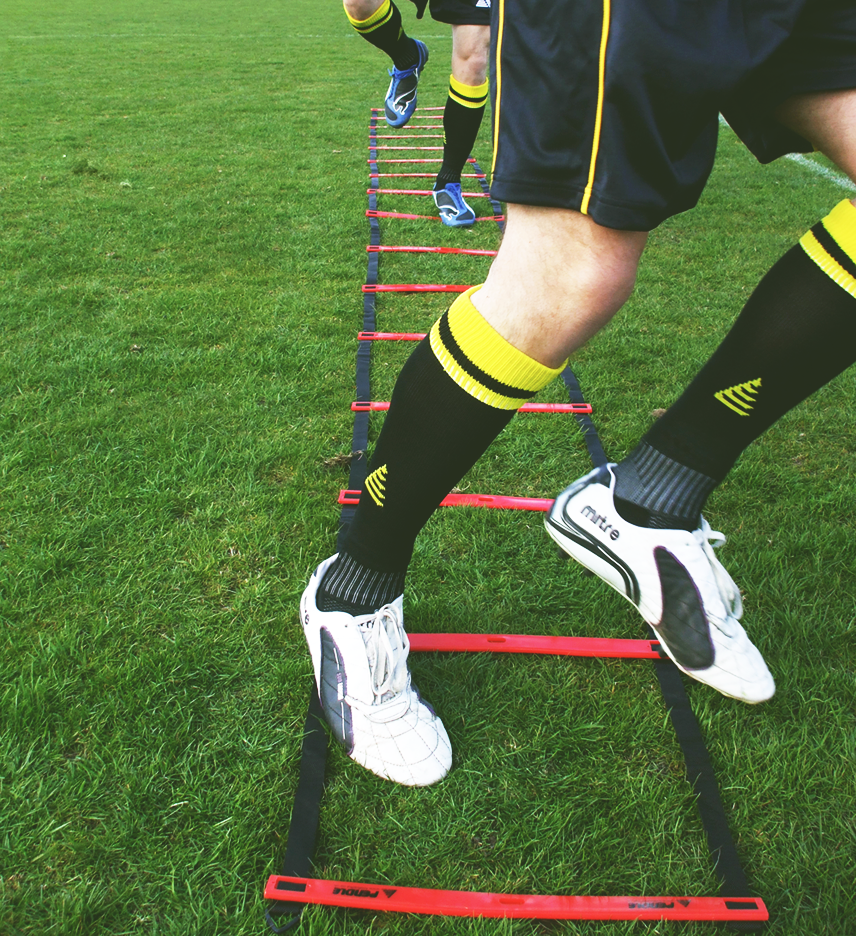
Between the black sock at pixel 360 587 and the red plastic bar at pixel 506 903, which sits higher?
the black sock at pixel 360 587

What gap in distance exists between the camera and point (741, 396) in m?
1.42

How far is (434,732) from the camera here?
52.8 inches

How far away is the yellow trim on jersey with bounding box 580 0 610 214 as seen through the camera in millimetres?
917

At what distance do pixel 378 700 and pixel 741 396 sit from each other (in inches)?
36.1

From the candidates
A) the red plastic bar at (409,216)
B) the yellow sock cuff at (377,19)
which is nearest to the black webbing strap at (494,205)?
the red plastic bar at (409,216)

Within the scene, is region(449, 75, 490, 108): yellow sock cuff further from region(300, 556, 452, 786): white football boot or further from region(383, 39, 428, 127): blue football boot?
region(300, 556, 452, 786): white football boot

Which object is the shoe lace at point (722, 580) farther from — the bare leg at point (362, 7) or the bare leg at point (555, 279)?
the bare leg at point (362, 7)

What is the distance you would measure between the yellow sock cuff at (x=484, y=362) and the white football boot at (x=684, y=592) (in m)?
0.53

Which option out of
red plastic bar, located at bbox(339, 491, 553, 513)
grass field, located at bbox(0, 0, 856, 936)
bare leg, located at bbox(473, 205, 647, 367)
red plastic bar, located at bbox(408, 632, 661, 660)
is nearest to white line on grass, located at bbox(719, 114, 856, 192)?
grass field, located at bbox(0, 0, 856, 936)

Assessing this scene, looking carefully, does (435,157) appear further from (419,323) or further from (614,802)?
(614,802)

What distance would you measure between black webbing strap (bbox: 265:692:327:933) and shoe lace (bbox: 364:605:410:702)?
6.1 inches

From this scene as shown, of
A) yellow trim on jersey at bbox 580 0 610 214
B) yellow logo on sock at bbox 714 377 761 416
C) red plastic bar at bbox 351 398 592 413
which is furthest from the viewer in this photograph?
red plastic bar at bbox 351 398 592 413

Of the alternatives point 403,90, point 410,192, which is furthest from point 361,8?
point 410,192

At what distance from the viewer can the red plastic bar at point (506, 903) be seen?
111cm
